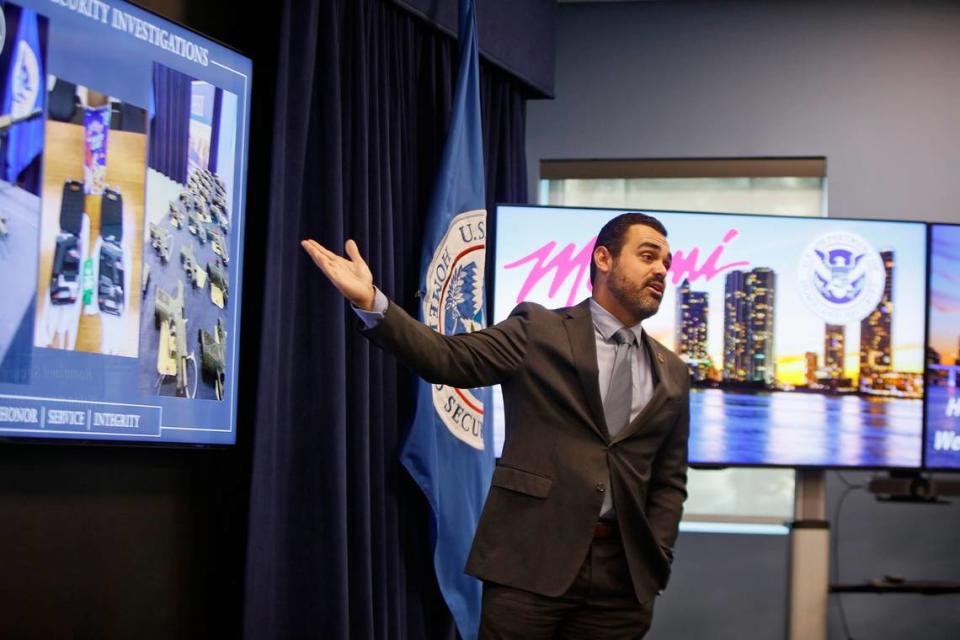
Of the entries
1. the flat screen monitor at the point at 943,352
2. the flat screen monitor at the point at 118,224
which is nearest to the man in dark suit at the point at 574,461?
the flat screen monitor at the point at 118,224

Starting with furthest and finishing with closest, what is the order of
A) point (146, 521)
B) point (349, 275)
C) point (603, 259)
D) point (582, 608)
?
point (146, 521), point (603, 259), point (582, 608), point (349, 275)

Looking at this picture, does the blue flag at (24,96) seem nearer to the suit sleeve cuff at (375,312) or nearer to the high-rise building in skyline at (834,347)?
the suit sleeve cuff at (375,312)

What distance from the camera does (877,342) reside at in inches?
171

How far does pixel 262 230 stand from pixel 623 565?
1.50 metres

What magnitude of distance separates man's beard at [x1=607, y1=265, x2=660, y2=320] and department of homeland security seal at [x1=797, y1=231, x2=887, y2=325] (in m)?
1.76

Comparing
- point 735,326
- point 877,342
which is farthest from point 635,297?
point 877,342

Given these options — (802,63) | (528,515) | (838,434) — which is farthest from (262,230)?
(802,63)

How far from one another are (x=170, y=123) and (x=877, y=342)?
2.72 m

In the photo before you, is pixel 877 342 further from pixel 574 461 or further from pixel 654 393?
pixel 574 461

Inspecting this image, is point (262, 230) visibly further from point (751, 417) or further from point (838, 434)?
point (838, 434)

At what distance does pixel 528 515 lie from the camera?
2.61m

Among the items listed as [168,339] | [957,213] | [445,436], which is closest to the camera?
[168,339]

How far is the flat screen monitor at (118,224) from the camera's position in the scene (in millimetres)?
2490

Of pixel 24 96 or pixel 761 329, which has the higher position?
pixel 24 96
